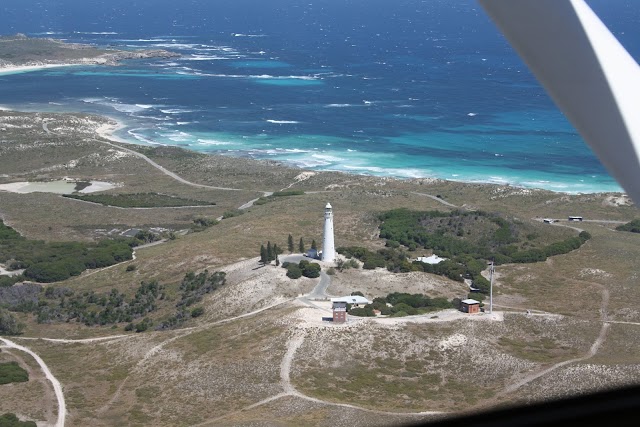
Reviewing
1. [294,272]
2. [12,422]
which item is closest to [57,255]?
[294,272]

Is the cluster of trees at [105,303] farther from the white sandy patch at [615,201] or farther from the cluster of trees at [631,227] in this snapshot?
the white sandy patch at [615,201]

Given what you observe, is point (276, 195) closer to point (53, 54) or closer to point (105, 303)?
point (105, 303)

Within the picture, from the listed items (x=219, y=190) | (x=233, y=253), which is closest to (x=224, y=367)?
(x=233, y=253)

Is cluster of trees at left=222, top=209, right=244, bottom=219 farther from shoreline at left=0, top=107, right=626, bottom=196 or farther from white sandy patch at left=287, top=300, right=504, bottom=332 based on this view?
white sandy patch at left=287, top=300, right=504, bottom=332

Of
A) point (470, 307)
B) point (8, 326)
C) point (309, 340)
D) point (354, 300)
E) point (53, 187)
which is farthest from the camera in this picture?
point (53, 187)

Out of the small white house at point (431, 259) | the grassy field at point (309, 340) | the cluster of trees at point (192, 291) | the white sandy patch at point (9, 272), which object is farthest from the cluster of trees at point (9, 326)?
the small white house at point (431, 259)

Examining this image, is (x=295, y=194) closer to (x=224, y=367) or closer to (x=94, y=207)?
(x=94, y=207)

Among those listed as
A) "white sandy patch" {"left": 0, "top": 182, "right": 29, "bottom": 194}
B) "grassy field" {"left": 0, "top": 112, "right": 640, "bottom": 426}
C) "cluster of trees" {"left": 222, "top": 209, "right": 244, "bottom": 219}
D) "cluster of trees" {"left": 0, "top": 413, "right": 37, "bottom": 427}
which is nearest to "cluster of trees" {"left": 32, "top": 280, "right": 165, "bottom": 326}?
"grassy field" {"left": 0, "top": 112, "right": 640, "bottom": 426}
